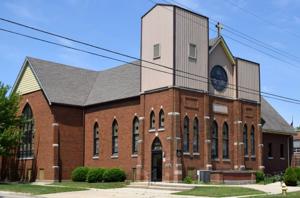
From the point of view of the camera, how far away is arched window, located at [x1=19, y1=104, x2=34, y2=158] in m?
51.3

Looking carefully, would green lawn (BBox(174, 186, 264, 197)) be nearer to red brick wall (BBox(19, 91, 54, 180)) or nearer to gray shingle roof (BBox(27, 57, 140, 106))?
gray shingle roof (BBox(27, 57, 140, 106))

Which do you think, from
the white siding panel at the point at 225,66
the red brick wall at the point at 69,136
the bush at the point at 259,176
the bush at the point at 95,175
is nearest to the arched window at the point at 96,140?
the red brick wall at the point at 69,136

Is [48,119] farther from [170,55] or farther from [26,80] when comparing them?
[170,55]

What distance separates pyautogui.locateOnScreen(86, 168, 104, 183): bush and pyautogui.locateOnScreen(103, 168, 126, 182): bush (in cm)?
72

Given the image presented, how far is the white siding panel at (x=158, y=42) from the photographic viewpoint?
4119 centimetres

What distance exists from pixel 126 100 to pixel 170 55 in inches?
291

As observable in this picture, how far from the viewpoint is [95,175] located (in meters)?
44.1

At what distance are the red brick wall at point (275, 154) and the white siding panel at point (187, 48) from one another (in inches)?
582

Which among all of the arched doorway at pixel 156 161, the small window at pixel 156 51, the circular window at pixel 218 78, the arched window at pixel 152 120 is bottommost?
the arched doorway at pixel 156 161

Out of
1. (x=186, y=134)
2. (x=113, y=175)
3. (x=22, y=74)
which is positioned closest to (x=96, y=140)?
(x=113, y=175)

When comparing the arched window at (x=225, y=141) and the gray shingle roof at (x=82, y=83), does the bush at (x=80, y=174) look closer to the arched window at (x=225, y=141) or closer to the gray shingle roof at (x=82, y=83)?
the gray shingle roof at (x=82, y=83)

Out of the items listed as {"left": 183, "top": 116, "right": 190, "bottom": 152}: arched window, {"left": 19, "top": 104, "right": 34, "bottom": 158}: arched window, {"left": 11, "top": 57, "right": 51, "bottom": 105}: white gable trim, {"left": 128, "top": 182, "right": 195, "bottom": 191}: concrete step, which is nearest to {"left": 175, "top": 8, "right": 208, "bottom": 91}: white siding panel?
{"left": 183, "top": 116, "right": 190, "bottom": 152}: arched window

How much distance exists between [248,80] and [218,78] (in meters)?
3.98

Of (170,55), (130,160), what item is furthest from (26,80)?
(170,55)
